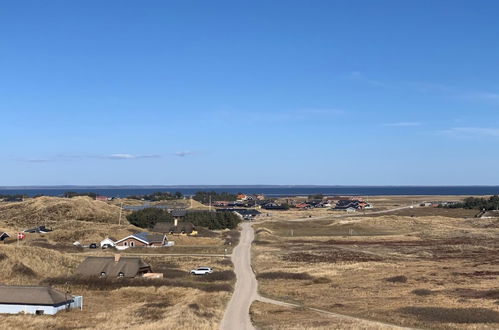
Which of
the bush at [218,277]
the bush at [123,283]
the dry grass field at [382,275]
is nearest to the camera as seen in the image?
the dry grass field at [382,275]

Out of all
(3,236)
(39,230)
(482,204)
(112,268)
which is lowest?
(3,236)

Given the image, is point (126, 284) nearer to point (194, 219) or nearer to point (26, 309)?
point (26, 309)

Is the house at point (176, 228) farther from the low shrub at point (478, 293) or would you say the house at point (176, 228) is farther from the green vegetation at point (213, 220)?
the low shrub at point (478, 293)

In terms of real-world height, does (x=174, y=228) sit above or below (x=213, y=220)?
below

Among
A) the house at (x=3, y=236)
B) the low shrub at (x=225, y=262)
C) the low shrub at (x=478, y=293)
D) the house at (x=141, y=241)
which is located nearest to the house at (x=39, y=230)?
the house at (x=3, y=236)

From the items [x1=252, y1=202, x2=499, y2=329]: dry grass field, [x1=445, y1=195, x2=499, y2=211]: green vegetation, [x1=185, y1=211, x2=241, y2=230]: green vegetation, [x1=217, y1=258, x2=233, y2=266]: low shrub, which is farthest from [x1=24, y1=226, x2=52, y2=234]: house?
[x1=445, y1=195, x2=499, y2=211]: green vegetation

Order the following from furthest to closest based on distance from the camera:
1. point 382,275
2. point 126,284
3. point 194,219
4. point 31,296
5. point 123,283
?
point 194,219, point 382,275, point 123,283, point 126,284, point 31,296

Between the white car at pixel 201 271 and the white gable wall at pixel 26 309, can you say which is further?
the white car at pixel 201 271

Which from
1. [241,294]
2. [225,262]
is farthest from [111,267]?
[225,262]
